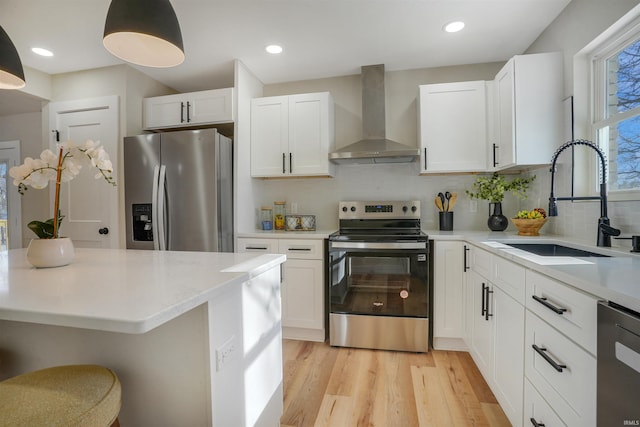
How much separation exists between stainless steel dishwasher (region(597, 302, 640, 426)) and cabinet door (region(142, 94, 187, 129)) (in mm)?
3184

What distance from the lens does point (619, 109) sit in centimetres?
172

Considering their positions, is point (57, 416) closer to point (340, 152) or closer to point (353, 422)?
point (353, 422)

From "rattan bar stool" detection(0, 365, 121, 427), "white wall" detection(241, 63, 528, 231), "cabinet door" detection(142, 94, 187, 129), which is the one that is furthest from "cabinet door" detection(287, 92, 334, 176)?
"rattan bar stool" detection(0, 365, 121, 427)

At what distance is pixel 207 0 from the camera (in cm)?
194

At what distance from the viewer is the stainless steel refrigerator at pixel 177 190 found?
2.54 m

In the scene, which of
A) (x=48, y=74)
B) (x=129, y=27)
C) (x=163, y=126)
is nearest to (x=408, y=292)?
(x=129, y=27)

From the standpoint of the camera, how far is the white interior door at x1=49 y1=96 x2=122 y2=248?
9.25 feet

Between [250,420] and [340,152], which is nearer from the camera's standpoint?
[250,420]

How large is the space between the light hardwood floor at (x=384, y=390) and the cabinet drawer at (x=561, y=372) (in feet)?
1.90

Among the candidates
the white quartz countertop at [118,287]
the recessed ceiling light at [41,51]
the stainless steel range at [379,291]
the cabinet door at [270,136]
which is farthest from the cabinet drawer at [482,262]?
the recessed ceiling light at [41,51]

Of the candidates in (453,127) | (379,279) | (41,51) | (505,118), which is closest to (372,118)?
(453,127)

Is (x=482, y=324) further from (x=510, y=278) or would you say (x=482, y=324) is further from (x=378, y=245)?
(x=378, y=245)

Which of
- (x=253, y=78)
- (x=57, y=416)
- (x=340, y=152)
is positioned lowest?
(x=57, y=416)

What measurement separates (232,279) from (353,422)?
118 cm
